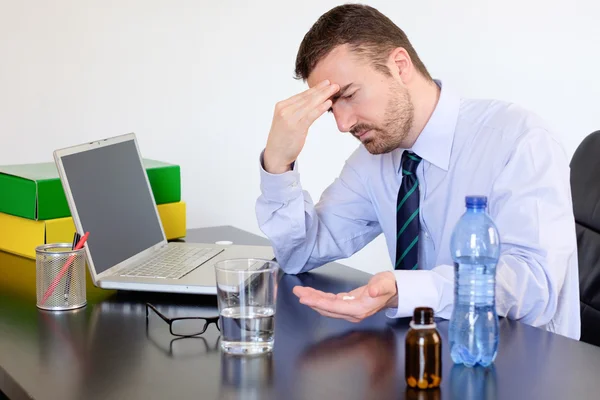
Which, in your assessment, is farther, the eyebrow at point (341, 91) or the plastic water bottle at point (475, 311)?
the eyebrow at point (341, 91)

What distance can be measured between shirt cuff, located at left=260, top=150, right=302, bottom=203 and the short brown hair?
0.72ft

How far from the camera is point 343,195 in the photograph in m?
1.87

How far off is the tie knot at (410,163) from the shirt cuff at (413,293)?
417 mm

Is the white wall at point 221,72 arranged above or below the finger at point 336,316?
above

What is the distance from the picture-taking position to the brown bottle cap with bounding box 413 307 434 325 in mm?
990

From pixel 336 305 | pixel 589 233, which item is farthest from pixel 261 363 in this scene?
pixel 589 233

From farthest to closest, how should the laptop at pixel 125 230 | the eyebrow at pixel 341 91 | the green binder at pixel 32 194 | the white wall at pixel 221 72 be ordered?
the white wall at pixel 221 72
the green binder at pixel 32 194
the eyebrow at pixel 341 91
the laptop at pixel 125 230

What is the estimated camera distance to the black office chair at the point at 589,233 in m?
1.78

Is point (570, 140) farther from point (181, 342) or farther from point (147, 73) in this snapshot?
point (181, 342)

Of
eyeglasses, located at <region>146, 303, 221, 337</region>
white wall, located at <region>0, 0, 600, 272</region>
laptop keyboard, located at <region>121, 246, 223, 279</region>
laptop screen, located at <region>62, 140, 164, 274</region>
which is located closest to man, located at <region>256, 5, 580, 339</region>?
laptop keyboard, located at <region>121, 246, 223, 279</region>

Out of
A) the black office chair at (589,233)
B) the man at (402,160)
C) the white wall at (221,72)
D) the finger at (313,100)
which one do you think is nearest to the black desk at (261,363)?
the man at (402,160)

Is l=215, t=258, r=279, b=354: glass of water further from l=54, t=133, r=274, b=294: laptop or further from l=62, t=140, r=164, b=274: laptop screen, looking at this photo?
l=62, t=140, r=164, b=274: laptop screen

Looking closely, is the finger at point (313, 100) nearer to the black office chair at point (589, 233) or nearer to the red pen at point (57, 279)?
the red pen at point (57, 279)

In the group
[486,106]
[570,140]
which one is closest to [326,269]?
[486,106]
